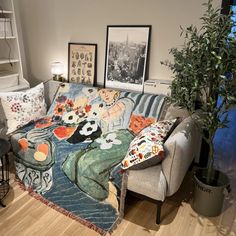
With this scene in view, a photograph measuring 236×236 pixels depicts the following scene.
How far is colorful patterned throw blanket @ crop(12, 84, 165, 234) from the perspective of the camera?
1867 mm

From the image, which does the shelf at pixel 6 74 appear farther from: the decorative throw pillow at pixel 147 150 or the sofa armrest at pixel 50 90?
the decorative throw pillow at pixel 147 150

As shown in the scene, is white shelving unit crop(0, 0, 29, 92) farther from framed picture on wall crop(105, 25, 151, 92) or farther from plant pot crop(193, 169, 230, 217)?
plant pot crop(193, 169, 230, 217)

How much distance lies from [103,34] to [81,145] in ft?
4.38

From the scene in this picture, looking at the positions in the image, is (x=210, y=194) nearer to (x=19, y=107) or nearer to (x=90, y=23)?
(x=19, y=107)

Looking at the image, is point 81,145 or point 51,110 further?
point 51,110

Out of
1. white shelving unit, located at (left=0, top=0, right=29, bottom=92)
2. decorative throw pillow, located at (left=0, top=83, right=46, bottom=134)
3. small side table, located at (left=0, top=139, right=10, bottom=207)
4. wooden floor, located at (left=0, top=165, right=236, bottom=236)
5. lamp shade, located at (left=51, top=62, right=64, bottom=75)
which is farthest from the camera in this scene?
lamp shade, located at (left=51, top=62, right=64, bottom=75)

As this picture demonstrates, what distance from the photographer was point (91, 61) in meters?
2.81

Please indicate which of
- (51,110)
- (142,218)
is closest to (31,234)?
(142,218)

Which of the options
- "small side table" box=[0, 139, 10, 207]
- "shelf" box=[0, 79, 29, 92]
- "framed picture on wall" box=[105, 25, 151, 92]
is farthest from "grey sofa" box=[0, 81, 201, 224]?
"shelf" box=[0, 79, 29, 92]

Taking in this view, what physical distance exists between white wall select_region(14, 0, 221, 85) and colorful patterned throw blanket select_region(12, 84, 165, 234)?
41cm

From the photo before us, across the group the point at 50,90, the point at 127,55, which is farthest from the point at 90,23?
the point at 50,90

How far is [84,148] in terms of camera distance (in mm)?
2090

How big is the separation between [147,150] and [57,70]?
1838 millimetres

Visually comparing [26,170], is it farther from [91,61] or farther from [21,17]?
[21,17]
